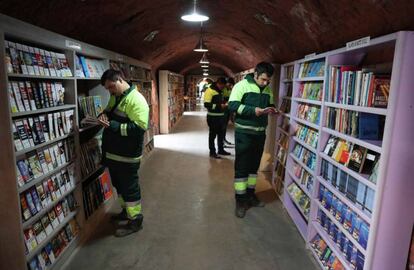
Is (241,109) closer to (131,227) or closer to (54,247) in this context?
(131,227)

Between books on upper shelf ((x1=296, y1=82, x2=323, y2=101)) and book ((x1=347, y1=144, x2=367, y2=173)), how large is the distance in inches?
31.1

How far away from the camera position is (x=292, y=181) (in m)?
3.70

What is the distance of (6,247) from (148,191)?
2360 millimetres

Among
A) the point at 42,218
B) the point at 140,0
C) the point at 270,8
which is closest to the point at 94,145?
the point at 42,218

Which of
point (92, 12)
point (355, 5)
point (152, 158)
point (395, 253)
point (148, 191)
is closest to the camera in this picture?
point (395, 253)

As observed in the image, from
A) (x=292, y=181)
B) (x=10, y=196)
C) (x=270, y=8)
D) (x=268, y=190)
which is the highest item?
(x=270, y=8)

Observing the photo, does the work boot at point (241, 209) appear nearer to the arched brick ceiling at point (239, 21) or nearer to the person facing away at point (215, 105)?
the arched brick ceiling at point (239, 21)

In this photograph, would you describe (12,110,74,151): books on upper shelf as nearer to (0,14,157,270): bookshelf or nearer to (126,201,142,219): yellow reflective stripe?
(0,14,157,270): bookshelf

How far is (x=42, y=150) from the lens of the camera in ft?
7.63

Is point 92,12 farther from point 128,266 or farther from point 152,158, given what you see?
point 152,158

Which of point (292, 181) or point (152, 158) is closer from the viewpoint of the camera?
point (292, 181)

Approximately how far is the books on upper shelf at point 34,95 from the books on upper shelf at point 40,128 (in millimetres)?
89

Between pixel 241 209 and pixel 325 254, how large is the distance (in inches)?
47.8

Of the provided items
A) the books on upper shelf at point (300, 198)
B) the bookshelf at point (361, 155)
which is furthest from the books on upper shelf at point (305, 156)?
the books on upper shelf at point (300, 198)
